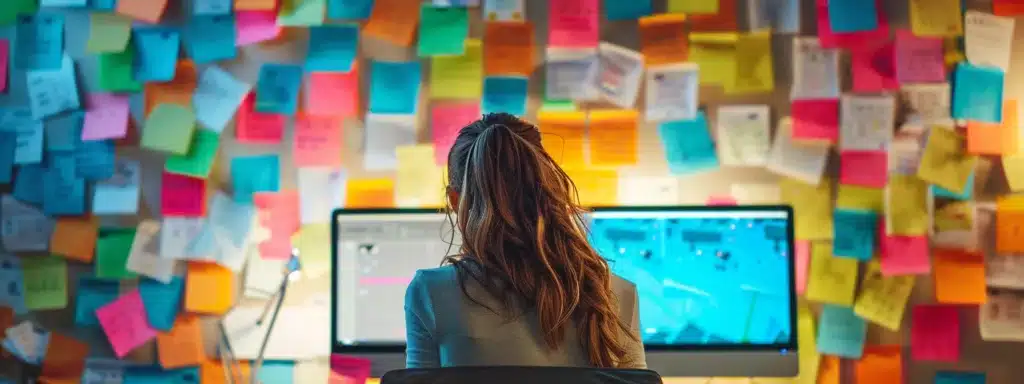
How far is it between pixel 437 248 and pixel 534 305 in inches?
31.4

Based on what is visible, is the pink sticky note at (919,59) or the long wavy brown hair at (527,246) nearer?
the long wavy brown hair at (527,246)

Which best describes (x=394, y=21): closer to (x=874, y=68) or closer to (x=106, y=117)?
(x=106, y=117)

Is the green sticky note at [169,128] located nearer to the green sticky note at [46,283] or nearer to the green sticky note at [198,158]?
the green sticky note at [198,158]

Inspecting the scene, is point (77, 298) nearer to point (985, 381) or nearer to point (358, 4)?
point (358, 4)

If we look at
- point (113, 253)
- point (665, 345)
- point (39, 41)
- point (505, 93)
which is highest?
point (39, 41)

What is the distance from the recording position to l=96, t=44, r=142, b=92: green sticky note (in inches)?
93.5

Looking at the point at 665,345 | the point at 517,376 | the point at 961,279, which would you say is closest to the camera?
the point at 517,376

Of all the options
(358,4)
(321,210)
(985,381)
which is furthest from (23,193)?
(985,381)

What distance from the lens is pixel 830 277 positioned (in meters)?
2.30

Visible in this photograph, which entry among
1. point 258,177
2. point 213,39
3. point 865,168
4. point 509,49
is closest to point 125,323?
point 258,177

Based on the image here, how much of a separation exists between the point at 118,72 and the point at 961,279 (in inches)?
76.7

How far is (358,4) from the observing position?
2338mm

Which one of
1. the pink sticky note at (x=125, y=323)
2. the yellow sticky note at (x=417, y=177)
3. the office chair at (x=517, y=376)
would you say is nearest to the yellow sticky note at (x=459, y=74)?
the yellow sticky note at (x=417, y=177)

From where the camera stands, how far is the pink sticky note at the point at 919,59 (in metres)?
2.28
